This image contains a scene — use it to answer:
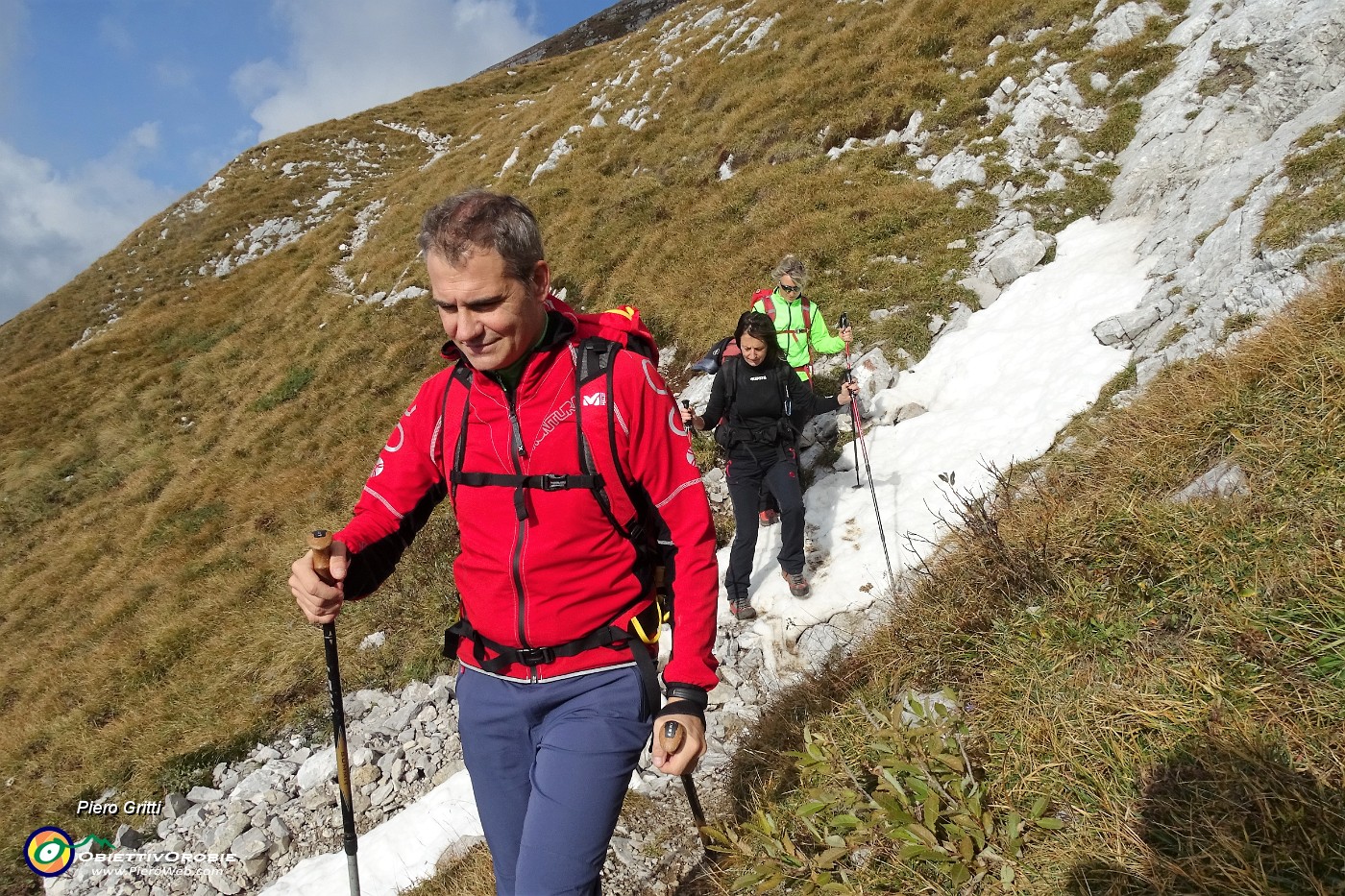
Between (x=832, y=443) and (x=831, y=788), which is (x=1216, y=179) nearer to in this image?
(x=832, y=443)

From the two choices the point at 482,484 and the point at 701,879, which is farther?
the point at 701,879

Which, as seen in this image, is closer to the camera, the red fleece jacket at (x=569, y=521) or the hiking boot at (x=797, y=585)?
the red fleece jacket at (x=569, y=521)

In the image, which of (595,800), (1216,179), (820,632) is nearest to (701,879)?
(595,800)

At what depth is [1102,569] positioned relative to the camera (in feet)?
12.9

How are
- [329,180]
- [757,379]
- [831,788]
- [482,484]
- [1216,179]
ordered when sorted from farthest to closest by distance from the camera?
[329,180]
[1216,179]
[757,379]
[831,788]
[482,484]

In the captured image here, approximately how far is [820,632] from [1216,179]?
8.06 meters

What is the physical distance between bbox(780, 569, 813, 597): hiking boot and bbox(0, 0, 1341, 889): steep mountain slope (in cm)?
447

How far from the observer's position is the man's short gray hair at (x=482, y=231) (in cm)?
249

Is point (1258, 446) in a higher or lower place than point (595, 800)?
lower

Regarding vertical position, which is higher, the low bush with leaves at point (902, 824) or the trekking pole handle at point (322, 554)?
the trekking pole handle at point (322, 554)

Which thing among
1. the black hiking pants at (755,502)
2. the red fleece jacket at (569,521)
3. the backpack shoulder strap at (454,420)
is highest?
the backpack shoulder strap at (454,420)

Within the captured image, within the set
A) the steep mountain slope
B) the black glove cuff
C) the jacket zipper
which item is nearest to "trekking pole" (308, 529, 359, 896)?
the jacket zipper

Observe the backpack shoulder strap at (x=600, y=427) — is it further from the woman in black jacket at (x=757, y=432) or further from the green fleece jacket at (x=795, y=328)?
the green fleece jacket at (x=795, y=328)

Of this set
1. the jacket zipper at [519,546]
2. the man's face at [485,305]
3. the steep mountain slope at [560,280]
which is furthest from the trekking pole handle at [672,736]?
the steep mountain slope at [560,280]
